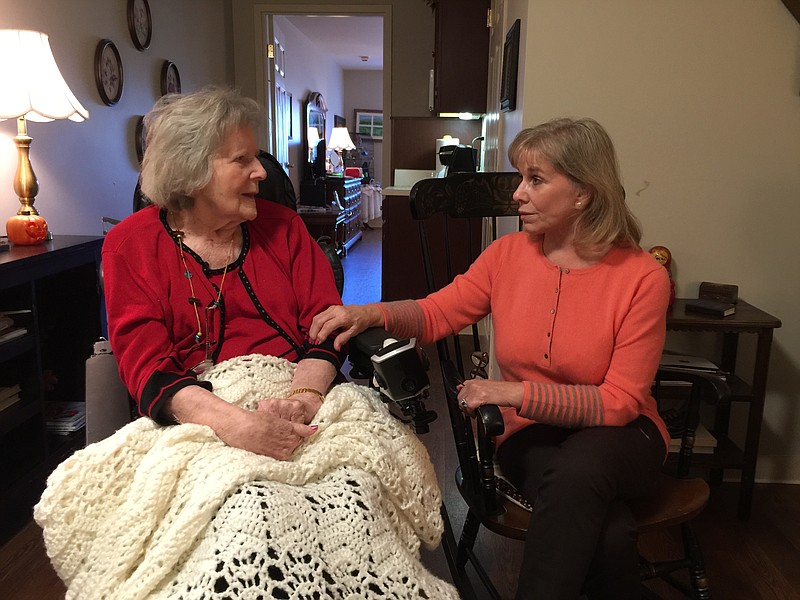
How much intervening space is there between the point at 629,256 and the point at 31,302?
1.82m

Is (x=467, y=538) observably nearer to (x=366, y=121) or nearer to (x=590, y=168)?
(x=590, y=168)

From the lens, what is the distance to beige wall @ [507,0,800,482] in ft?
7.25

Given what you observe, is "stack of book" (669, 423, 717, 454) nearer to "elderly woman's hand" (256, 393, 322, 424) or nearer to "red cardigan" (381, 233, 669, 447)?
"red cardigan" (381, 233, 669, 447)

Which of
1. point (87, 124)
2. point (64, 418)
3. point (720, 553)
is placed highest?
point (87, 124)

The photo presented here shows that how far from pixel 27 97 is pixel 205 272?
1.28m

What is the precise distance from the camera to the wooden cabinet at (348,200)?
7840mm

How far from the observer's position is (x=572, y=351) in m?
1.42

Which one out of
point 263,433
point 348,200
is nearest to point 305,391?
point 263,433

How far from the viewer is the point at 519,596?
1238 millimetres

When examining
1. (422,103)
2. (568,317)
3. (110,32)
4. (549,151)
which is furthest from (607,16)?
(422,103)

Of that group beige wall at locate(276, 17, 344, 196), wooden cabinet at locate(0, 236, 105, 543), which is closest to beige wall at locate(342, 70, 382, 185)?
beige wall at locate(276, 17, 344, 196)

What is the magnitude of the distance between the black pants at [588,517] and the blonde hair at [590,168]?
1.33 feet

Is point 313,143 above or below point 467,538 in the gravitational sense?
above

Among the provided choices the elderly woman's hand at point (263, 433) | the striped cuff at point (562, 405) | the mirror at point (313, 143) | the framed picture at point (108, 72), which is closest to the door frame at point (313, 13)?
the framed picture at point (108, 72)
